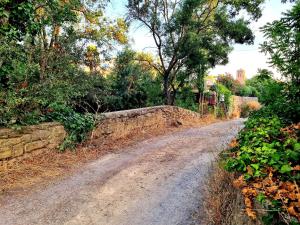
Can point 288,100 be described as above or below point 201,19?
below

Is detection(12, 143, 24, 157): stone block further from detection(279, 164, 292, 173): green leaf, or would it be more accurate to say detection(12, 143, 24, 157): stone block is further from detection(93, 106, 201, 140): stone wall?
detection(279, 164, 292, 173): green leaf

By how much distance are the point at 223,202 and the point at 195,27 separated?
11.1 m

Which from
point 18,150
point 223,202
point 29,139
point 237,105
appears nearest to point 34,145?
point 29,139

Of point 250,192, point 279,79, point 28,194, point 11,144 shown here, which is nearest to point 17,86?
point 11,144

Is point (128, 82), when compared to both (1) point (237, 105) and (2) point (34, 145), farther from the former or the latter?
(1) point (237, 105)

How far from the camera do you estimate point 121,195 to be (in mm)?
4922

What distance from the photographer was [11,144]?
19.0 feet

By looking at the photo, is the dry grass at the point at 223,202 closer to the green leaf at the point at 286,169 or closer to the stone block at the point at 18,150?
the green leaf at the point at 286,169

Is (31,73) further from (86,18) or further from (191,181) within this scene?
(86,18)

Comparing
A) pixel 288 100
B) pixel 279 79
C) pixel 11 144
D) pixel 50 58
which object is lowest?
pixel 11 144

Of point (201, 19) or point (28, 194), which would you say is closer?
point (28, 194)

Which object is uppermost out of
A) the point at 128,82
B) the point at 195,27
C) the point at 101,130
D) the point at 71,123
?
the point at 195,27

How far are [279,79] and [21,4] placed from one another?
5.60 meters

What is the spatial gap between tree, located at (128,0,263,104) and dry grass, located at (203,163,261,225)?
32.0 feet
